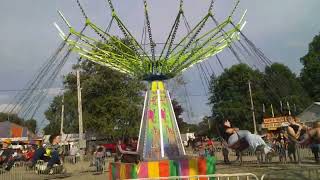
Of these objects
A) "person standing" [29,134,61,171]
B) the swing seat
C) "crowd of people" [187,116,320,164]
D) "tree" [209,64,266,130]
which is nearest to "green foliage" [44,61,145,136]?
"tree" [209,64,266,130]

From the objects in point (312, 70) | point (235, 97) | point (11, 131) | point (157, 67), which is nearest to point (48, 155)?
point (157, 67)

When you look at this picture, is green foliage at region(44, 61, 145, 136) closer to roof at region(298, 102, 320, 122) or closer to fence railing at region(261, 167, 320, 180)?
roof at region(298, 102, 320, 122)

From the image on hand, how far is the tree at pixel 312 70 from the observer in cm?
5241

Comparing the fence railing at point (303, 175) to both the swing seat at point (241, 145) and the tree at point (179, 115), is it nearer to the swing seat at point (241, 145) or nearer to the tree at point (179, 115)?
the swing seat at point (241, 145)

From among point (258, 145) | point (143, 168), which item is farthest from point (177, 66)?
point (258, 145)

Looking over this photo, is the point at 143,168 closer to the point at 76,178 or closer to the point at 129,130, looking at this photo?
the point at 76,178

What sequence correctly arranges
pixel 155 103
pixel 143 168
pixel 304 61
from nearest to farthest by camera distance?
1. pixel 143 168
2. pixel 155 103
3. pixel 304 61

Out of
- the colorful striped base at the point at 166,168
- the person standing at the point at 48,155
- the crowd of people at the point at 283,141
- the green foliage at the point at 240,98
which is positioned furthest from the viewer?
the green foliage at the point at 240,98

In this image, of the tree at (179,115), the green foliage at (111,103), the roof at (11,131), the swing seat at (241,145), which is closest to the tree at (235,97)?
the tree at (179,115)

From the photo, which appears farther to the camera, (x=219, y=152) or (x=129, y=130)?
(x=129, y=130)

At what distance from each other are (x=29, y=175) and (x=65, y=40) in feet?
25.7

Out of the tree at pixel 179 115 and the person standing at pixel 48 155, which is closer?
the person standing at pixel 48 155

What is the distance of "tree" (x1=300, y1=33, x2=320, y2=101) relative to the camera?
52.4 m

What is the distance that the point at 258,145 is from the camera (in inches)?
765
